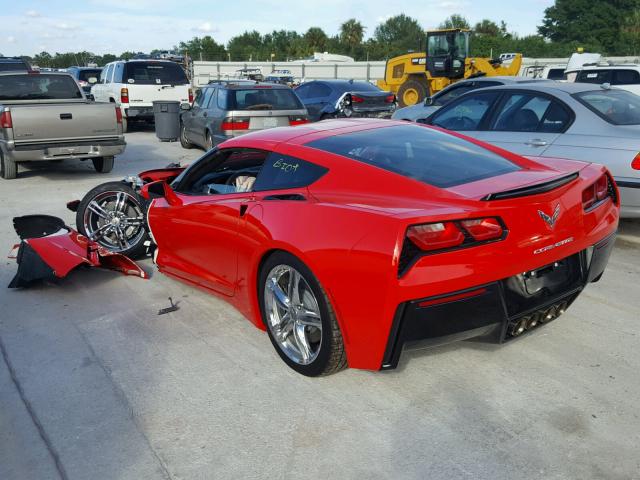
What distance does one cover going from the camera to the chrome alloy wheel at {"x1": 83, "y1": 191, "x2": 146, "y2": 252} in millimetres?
5883

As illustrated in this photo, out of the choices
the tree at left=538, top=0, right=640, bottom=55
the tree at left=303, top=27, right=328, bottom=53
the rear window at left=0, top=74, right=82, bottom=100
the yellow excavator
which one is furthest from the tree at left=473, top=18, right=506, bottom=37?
the rear window at left=0, top=74, right=82, bottom=100

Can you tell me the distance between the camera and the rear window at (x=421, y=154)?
11.4ft

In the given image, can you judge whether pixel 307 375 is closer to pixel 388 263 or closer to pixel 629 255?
pixel 388 263

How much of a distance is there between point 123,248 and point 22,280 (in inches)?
42.4

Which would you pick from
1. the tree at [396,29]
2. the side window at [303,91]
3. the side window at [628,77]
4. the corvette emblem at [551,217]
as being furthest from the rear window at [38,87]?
the tree at [396,29]

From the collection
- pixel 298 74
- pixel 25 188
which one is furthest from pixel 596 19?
pixel 25 188

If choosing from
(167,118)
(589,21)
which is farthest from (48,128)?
(589,21)

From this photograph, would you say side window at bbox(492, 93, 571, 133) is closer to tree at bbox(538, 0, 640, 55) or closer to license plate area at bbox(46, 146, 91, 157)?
license plate area at bbox(46, 146, 91, 157)

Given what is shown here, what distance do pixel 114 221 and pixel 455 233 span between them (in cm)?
403

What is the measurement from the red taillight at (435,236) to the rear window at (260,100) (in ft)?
30.2

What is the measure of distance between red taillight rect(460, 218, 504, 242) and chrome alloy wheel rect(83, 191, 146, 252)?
12.7 feet

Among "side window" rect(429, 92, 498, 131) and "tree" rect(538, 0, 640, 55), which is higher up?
"tree" rect(538, 0, 640, 55)

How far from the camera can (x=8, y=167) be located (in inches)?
406

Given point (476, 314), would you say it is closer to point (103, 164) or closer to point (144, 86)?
point (103, 164)
